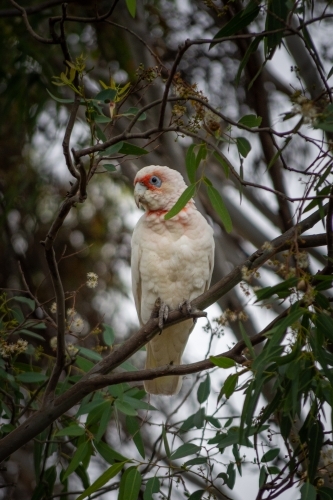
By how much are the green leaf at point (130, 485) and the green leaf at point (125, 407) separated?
0.16m

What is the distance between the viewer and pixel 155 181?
108 inches

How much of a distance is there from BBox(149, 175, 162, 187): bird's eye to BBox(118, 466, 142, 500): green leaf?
123 centimetres

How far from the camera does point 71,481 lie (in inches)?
150

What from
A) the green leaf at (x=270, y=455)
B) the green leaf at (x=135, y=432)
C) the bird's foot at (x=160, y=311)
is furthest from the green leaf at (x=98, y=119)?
the green leaf at (x=270, y=455)

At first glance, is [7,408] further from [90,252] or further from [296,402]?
[90,252]

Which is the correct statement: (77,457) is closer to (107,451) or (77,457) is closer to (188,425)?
(107,451)

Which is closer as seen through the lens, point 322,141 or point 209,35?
point 322,141

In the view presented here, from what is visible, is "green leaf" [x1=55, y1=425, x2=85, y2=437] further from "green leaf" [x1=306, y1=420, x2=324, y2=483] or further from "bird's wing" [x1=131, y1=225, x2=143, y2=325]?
"bird's wing" [x1=131, y1=225, x2=143, y2=325]

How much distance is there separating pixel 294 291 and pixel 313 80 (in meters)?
2.02

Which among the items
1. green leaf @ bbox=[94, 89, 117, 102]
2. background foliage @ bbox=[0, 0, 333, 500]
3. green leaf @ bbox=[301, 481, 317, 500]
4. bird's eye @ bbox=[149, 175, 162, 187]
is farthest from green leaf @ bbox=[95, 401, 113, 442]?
bird's eye @ bbox=[149, 175, 162, 187]

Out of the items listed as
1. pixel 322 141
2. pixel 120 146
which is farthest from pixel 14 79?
pixel 322 141

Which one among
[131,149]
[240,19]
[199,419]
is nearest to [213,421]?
[199,419]

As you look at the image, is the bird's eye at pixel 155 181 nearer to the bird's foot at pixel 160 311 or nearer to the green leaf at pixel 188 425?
the bird's foot at pixel 160 311

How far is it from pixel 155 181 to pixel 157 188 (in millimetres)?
38
